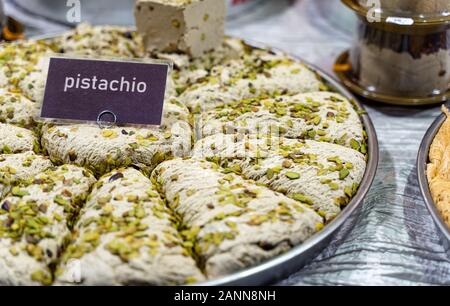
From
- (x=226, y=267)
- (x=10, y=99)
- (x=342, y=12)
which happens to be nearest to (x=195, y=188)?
(x=226, y=267)

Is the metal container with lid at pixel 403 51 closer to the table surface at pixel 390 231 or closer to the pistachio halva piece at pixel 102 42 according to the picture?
the table surface at pixel 390 231

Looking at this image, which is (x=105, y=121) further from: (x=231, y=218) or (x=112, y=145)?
(x=231, y=218)

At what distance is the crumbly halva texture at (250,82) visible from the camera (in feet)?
6.53

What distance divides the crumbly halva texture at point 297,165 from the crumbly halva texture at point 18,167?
1.58ft

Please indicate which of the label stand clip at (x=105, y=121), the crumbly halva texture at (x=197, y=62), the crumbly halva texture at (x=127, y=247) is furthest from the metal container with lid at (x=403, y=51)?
the crumbly halva texture at (x=127, y=247)

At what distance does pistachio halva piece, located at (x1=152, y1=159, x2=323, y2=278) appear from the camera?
4.43ft

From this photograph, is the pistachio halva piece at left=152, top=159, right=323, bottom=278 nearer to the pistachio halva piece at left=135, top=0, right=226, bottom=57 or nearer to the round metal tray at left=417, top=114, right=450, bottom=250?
the round metal tray at left=417, top=114, right=450, bottom=250

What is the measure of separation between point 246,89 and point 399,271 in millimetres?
879

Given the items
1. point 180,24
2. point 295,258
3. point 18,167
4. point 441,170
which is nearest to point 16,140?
point 18,167

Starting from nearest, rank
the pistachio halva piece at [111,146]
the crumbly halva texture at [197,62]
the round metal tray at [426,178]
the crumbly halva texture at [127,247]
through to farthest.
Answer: the crumbly halva texture at [127,247] → the round metal tray at [426,178] → the pistachio halva piece at [111,146] → the crumbly halva texture at [197,62]

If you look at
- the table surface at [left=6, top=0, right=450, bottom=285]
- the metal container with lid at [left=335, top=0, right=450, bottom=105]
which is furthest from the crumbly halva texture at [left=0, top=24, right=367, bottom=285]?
the metal container with lid at [left=335, top=0, right=450, bottom=105]

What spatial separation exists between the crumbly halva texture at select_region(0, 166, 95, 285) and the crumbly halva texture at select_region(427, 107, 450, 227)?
3.31 ft

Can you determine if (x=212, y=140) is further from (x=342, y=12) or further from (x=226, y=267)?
(x=342, y=12)

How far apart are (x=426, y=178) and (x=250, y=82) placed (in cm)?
74
